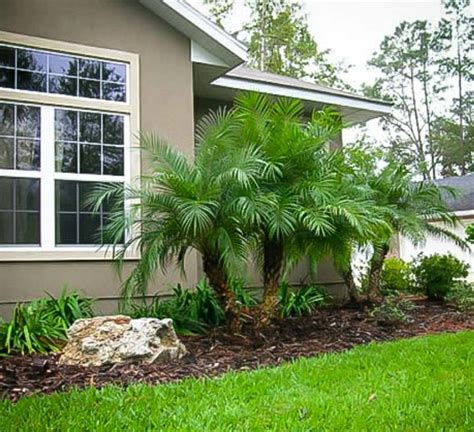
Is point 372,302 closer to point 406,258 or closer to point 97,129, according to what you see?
point 97,129

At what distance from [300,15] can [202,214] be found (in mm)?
25937

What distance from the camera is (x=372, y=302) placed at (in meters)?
10.2

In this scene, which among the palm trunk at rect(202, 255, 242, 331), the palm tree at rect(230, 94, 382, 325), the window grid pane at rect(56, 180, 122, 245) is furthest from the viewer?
the window grid pane at rect(56, 180, 122, 245)

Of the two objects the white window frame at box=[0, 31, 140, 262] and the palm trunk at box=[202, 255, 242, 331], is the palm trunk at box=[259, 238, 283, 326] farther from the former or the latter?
the white window frame at box=[0, 31, 140, 262]

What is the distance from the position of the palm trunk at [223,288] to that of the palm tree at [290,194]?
41 cm

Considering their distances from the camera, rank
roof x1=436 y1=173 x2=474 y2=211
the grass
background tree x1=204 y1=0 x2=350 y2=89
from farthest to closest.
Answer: background tree x1=204 y1=0 x2=350 y2=89
roof x1=436 y1=173 x2=474 y2=211
the grass

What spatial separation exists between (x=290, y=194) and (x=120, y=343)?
105 inches

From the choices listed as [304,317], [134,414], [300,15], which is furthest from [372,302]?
[300,15]

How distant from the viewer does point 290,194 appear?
6926 mm

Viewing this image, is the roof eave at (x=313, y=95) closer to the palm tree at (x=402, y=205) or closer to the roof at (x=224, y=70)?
the roof at (x=224, y=70)

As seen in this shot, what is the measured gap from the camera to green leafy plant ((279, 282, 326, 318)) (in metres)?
8.82

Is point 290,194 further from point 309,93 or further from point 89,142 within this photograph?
point 309,93

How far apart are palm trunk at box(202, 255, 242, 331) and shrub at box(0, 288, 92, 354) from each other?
1.84m

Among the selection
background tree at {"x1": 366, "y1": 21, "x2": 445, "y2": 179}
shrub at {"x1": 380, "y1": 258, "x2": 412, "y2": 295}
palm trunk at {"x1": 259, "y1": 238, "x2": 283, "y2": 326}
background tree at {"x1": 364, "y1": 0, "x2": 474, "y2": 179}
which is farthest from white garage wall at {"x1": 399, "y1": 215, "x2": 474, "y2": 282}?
background tree at {"x1": 366, "y1": 21, "x2": 445, "y2": 179}
